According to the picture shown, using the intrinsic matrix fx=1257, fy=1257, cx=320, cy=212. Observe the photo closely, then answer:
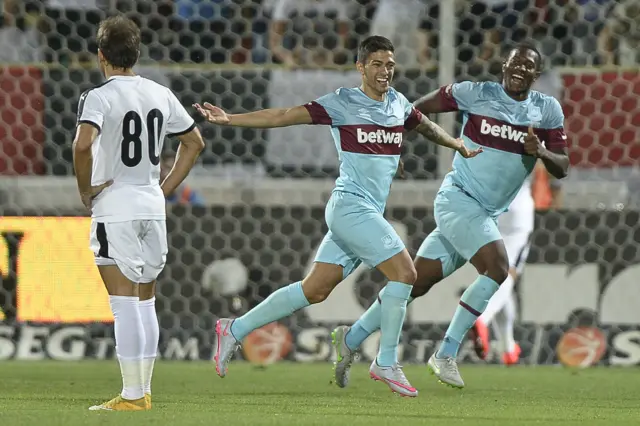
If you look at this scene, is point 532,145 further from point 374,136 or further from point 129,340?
point 129,340

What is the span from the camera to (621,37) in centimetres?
945

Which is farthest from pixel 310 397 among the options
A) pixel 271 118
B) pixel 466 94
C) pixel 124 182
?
pixel 466 94

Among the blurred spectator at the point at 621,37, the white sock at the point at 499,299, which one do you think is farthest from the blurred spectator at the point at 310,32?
the white sock at the point at 499,299

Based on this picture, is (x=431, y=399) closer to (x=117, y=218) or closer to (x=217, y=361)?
(x=217, y=361)

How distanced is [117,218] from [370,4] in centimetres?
473

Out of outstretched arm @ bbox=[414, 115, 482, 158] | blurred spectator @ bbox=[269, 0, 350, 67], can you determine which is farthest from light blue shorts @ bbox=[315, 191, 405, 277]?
blurred spectator @ bbox=[269, 0, 350, 67]

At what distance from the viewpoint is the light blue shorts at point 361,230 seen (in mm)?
6102

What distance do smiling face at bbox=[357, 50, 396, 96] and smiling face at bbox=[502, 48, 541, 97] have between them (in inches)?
32.0

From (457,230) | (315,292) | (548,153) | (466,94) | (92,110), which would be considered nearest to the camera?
(92,110)

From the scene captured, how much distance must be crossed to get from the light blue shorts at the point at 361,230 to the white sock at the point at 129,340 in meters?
1.42

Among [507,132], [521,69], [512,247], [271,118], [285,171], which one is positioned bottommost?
[512,247]

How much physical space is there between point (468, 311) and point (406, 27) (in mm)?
3370

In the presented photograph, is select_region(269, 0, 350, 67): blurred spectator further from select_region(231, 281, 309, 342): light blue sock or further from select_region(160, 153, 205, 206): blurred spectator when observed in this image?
select_region(231, 281, 309, 342): light blue sock

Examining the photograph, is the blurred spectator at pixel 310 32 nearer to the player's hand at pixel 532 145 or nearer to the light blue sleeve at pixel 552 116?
the light blue sleeve at pixel 552 116
